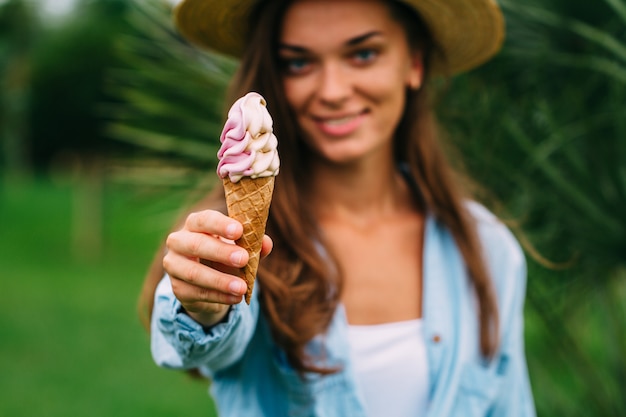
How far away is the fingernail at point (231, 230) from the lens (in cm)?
102

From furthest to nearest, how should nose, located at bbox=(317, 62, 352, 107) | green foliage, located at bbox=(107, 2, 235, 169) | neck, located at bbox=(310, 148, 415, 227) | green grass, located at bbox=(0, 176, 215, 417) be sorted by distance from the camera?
1. green grass, located at bbox=(0, 176, 215, 417)
2. green foliage, located at bbox=(107, 2, 235, 169)
3. neck, located at bbox=(310, 148, 415, 227)
4. nose, located at bbox=(317, 62, 352, 107)

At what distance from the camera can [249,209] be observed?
1.13 metres

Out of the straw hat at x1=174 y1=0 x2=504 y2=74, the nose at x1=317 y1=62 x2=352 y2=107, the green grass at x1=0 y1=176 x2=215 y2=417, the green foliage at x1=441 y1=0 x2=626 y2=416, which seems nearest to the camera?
the nose at x1=317 y1=62 x2=352 y2=107

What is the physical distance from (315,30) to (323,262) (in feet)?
1.67

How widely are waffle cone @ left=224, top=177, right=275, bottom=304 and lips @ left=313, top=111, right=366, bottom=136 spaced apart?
54cm

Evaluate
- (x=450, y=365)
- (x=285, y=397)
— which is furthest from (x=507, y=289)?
(x=285, y=397)

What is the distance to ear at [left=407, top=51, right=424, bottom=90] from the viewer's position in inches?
75.6

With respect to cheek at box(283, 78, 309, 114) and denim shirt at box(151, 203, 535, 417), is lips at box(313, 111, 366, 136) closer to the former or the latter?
cheek at box(283, 78, 309, 114)

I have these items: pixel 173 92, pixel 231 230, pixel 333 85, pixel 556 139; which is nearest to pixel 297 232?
pixel 333 85

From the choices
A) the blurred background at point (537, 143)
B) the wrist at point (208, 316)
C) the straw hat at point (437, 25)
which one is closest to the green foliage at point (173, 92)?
the blurred background at point (537, 143)

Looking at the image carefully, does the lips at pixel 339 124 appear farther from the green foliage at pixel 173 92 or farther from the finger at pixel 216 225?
the green foliage at pixel 173 92

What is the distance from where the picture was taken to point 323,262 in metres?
1.71

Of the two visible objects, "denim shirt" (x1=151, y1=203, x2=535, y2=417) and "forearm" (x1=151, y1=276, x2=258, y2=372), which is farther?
"denim shirt" (x1=151, y1=203, x2=535, y2=417)

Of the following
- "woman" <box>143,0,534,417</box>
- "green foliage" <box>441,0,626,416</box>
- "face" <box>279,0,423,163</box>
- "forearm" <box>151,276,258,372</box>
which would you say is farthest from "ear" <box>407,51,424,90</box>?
"forearm" <box>151,276,258,372</box>
